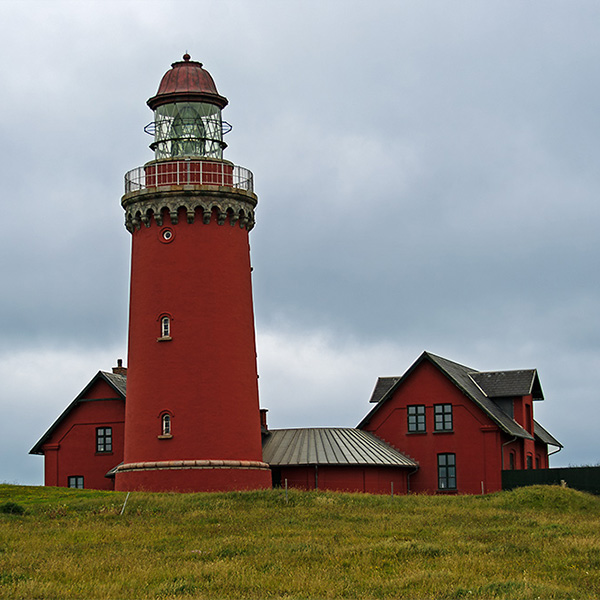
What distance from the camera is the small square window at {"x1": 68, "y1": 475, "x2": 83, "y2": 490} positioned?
48469mm

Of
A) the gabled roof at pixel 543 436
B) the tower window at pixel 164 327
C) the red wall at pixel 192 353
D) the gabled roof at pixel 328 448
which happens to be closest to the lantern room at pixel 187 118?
the red wall at pixel 192 353

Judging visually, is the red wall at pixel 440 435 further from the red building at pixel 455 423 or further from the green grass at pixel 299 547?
the green grass at pixel 299 547

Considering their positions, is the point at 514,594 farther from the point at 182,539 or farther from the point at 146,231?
the point at 146,231

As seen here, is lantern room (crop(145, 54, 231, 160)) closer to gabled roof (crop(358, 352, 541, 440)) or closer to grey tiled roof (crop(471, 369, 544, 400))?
gabled roof (crop(358, 352, 541, 440))

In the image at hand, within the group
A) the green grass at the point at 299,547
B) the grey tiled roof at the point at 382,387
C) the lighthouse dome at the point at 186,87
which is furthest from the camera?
the grey tiled roof at the point at 382,387

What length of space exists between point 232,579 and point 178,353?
18.9m

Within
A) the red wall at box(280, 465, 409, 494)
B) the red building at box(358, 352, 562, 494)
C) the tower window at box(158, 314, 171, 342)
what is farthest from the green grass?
the red building at box(358, 352, 562, 494)

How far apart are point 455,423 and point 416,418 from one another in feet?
6.49

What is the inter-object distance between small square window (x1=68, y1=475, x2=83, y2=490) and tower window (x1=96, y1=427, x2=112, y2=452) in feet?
5.32

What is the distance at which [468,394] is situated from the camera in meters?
46.1

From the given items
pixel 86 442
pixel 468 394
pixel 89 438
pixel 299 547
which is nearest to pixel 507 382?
pixel 468 394

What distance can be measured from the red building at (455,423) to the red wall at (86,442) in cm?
1196

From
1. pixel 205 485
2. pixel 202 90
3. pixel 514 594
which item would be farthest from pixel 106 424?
pixel 514 594

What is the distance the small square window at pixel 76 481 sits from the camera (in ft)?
159
